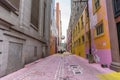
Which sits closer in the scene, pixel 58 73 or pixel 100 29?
pixel 58 73

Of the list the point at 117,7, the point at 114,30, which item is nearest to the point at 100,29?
the point at 114,30

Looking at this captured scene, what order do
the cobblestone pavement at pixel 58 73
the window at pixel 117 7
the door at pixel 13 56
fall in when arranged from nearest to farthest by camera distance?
the cobblestone pavement at pixel 58 73 < the door at pixel 13 56 < the window at pixel 117 7

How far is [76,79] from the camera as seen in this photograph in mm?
5551

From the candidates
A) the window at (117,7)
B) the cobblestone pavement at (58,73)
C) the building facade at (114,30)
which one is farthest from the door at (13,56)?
the window at (117,7)

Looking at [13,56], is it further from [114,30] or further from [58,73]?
[114,30]

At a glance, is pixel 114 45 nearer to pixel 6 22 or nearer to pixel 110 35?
pixel 110 35

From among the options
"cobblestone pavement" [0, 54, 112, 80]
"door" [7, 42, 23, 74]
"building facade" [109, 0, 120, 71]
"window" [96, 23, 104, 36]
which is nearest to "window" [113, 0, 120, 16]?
"building facade" [109, 0, 120, 71]

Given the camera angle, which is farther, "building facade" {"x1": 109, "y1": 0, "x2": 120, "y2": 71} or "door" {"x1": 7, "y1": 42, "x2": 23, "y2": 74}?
"building facade" {"x1": 109, "y1": 0, "x2": 120, "y2": 71}

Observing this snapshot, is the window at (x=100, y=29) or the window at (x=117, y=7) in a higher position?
the window at (x=117, y=7)

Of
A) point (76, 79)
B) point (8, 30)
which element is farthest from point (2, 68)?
point (76, 79)

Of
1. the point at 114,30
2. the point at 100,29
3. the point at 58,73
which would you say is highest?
the point at 100,29

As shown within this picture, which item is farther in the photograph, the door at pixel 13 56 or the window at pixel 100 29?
the window at pixel 100 29

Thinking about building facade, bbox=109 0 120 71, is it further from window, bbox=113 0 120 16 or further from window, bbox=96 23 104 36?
window, bbox=96 23 104 36

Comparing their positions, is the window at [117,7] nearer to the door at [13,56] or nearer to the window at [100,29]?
the window at [100,29]
